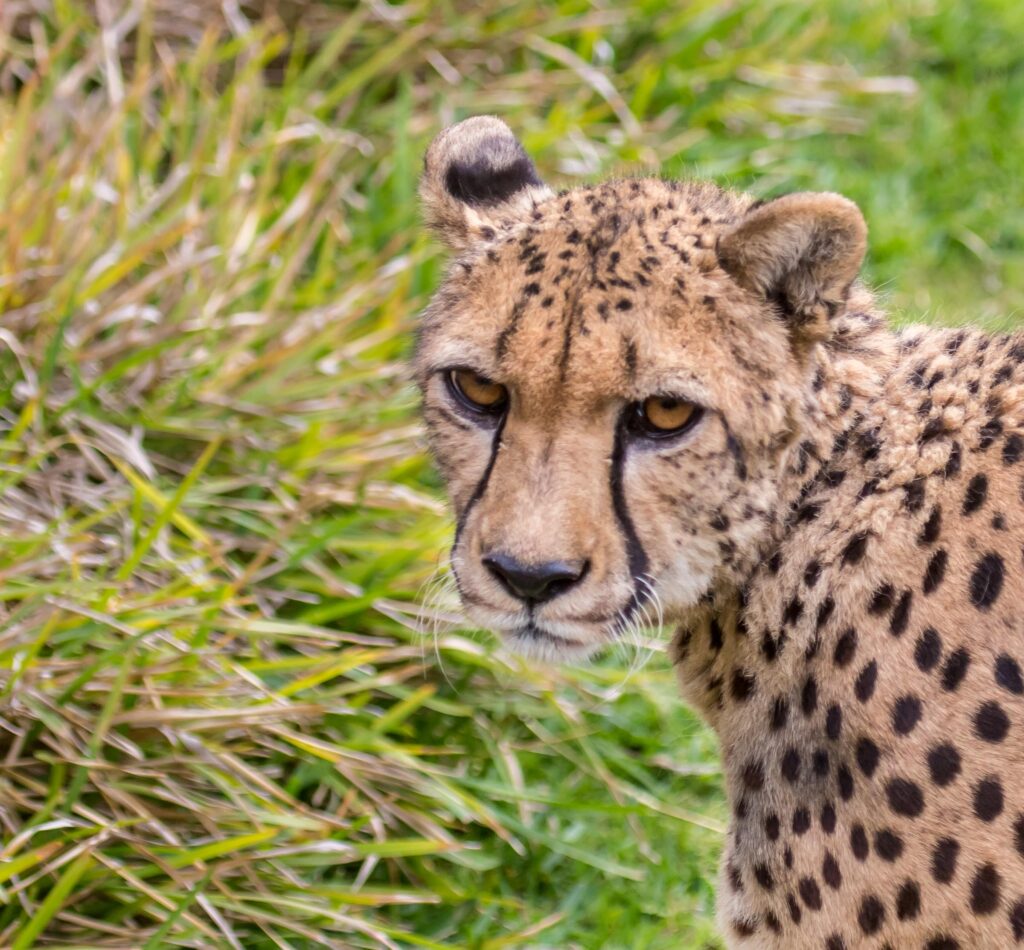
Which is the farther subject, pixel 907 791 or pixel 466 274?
pixel 466 274

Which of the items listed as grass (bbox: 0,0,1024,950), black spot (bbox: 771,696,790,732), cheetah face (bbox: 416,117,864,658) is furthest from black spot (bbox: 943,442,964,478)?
grass (bbox: 0,0,1024,950)

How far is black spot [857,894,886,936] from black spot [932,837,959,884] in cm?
12

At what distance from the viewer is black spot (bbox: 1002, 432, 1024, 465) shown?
9.60 feet

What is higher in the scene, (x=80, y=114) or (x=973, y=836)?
(x=80, y=114)

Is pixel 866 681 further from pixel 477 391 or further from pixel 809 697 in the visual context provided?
pixel 477 391

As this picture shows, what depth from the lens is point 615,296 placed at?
2.97 m

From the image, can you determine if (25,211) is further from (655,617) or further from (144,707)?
(655,617)

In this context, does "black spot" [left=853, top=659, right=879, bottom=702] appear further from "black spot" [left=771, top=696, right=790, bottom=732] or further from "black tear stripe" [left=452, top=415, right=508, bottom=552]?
"black tear stripe" [left=452, top=415, right=508, bottom=552]

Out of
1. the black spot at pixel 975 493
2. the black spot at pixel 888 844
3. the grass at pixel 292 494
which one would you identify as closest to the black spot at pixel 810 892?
the black spot at pixel 888 844

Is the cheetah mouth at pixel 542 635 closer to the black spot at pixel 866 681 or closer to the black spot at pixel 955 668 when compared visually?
the black spot at pixel 866 681

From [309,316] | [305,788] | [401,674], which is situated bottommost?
[305,788]

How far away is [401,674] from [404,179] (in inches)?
90.7

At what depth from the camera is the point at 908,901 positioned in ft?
9.24

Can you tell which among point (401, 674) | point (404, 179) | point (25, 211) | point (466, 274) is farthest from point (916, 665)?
point (404, 179)
